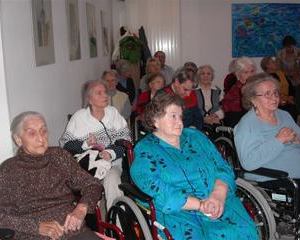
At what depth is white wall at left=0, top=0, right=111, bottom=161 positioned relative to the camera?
230 centimetres

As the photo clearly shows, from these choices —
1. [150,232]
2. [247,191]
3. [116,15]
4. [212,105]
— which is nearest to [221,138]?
[212,105]

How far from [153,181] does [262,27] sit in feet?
18.2

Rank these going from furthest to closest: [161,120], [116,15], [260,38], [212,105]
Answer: [260,38] → [116,15] → [212,105] → [161,120]

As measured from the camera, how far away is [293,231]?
2.38 m

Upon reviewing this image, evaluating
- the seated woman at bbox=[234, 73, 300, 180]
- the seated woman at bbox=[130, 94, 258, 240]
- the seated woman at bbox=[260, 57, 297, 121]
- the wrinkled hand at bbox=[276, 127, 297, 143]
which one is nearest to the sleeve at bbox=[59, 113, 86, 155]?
the seated woman at bbox=[130, 94, 258, 240]

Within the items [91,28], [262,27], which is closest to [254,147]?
[91,28]

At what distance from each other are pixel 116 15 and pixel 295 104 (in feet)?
10.7

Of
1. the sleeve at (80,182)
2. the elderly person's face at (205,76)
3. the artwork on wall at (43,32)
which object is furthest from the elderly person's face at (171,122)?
the elderly person's face at (205,76)

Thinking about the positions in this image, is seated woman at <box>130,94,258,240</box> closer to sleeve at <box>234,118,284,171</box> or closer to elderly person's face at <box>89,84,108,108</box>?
sleeve at <box>234,118,284,171</box>

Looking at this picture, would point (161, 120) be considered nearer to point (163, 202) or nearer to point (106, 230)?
point (163, 202)

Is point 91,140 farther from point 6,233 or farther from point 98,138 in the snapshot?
point 6,233

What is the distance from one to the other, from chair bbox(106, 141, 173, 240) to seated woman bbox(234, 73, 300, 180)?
71 centimetres

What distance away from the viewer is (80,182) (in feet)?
6.86

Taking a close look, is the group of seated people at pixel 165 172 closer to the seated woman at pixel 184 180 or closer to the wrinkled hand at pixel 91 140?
the seated woman at pixel 184 180
